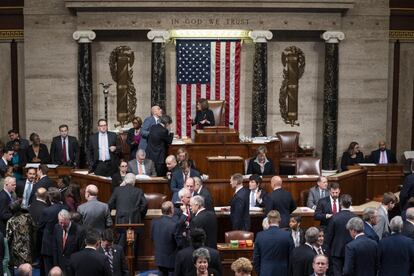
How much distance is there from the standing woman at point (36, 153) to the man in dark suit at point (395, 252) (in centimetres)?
1043

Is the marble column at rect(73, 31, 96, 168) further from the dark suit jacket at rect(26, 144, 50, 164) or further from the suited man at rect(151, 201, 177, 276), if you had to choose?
Answer: the suited man at rect(151, 201, 177, 276)

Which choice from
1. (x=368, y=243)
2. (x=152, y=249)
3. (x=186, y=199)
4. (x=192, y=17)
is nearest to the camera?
(x=368, y=243)

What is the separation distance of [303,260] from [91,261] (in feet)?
9.11

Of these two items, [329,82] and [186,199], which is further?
[329,82]

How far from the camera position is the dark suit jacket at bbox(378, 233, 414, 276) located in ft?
37.6

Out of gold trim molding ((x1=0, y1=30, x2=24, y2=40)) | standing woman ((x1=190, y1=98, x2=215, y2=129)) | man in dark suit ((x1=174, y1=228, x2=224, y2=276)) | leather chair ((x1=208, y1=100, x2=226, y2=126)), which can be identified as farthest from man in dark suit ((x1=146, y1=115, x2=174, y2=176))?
gold trim molding ((x1=0, y1=30, x2=24, y2=40))

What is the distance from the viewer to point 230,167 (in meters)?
17.9

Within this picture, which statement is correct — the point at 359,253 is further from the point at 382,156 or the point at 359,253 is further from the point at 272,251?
the point at 382,156

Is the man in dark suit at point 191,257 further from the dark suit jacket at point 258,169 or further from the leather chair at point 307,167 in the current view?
the leather chair at point 307,167

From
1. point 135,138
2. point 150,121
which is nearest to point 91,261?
point 150,121

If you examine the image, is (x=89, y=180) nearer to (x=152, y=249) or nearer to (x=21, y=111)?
(x=152, y=249)

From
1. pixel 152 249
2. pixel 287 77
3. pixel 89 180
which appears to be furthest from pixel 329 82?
pixel 152 249

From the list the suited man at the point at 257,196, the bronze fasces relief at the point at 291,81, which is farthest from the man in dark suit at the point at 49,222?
the bronze fasces relief at the point at 291,81

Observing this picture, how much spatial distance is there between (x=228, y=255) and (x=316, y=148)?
10.1 m
